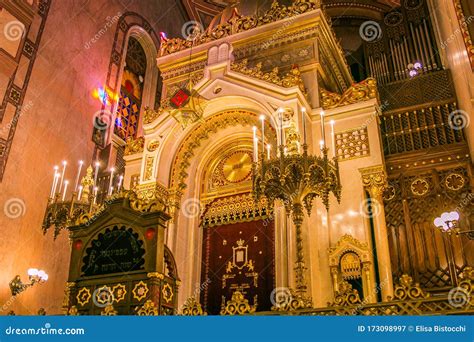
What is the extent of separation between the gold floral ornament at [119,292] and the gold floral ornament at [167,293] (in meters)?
0.47

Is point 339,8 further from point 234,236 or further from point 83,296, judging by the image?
point 83,296

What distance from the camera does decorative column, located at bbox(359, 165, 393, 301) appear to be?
7441 millimetres

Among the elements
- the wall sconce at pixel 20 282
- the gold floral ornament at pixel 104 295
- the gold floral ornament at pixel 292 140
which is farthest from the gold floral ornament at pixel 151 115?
the gold floral ornament at pixel 104 295

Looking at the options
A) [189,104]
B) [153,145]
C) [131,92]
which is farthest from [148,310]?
[131,92]

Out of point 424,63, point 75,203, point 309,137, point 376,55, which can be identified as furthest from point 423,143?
point 75,203

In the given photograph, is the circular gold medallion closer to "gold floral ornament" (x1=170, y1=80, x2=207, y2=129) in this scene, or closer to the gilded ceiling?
"gold floral ornament" (x1=170, y1=80, x2=207, y2=129)

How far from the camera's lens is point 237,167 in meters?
9.91

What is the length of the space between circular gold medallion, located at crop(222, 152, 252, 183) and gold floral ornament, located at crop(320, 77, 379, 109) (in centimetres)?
211

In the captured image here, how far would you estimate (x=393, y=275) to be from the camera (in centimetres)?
829

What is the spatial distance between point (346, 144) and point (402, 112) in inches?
75.4

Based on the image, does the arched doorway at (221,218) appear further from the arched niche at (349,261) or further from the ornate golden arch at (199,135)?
the arched niche at (349,261)

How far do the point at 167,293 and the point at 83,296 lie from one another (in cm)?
107

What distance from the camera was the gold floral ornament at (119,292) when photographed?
16.9ft

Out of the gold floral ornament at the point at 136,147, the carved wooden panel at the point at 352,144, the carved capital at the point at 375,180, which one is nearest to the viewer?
the carved capital at the point at 375,180
